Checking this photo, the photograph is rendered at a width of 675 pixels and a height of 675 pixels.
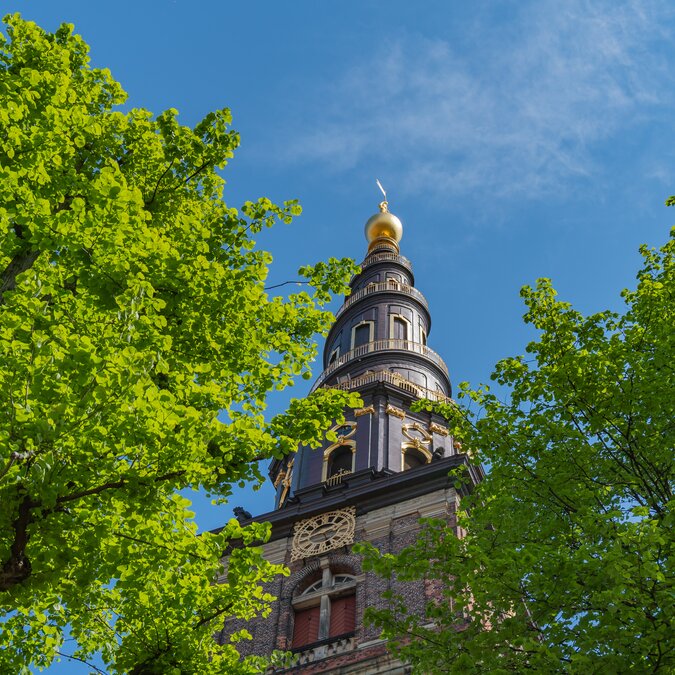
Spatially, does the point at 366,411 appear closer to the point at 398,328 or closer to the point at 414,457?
the point at 414,457

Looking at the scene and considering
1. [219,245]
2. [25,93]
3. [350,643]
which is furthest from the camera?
[350,643]

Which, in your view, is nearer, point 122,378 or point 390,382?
point 122,378

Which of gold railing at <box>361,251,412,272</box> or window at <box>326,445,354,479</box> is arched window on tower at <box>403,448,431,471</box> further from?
gold railing at <box>361,251,412,272</box>

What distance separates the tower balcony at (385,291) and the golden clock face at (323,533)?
14.3m

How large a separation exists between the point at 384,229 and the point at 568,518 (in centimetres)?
3616

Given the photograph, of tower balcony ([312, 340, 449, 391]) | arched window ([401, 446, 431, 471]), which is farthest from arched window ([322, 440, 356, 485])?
tower balcony ([312, 340, 449, 391])

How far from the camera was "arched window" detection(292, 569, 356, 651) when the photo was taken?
20.2 m

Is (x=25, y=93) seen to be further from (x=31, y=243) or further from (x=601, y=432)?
(x=601, y=432)

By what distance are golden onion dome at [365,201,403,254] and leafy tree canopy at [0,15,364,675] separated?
32.9 m

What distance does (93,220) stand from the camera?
928cm

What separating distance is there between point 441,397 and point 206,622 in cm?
2076

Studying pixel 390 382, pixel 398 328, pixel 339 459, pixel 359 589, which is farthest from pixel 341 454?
pixel 398 328

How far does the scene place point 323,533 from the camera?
2314 cm

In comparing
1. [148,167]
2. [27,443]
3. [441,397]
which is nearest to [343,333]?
[441,397]
